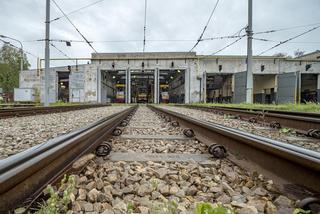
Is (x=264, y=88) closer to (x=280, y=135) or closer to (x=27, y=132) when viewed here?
(x=280, y=135)

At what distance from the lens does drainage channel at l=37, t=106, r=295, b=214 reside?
1335 millimetres

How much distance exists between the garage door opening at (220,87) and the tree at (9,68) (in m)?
45.7

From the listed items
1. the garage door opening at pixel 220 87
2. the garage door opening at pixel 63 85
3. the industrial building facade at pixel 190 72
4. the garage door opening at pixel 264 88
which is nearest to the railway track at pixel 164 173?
the industrial building facade at pixel 190 72

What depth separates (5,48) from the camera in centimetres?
5662

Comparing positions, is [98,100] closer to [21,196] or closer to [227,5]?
[227,5]

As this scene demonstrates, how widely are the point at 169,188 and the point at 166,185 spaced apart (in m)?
0.05

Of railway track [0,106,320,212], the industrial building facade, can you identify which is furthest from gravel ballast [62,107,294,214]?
the industrial building facade

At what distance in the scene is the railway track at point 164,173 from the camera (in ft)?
4.04

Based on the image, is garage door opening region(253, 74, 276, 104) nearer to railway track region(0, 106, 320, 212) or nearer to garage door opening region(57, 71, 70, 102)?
garage door opening region(57, 71, 70, 102)

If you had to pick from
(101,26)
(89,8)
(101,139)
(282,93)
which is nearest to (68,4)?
(89,8)

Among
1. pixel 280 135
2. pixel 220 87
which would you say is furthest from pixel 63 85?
pixel 280 135

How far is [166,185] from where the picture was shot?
1662mm

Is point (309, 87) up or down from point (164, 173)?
up

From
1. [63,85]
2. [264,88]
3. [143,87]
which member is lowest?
[264,88]
